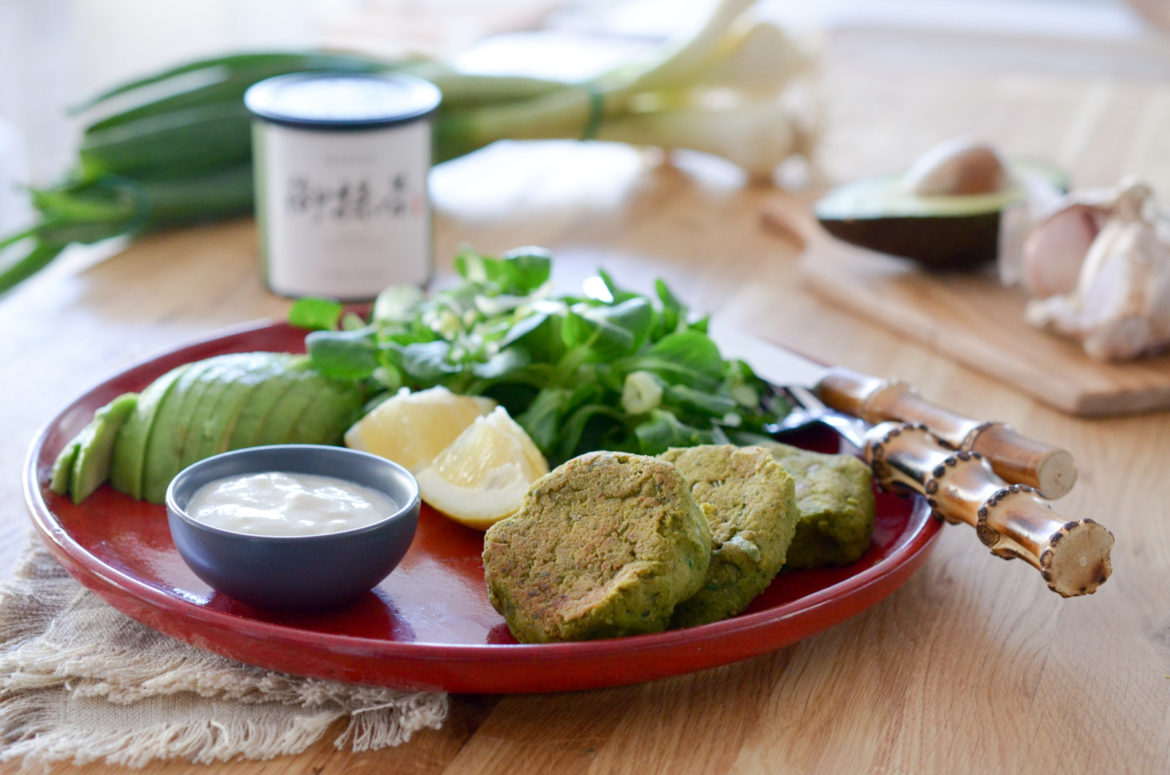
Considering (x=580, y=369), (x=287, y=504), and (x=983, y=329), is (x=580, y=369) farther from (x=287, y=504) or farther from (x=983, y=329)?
(x=983, y=329)

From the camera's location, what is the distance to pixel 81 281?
1929mm

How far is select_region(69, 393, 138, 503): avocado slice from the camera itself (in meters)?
1.15

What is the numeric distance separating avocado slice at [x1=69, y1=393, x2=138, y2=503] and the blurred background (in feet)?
5.03

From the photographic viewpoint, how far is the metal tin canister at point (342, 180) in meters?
1.69

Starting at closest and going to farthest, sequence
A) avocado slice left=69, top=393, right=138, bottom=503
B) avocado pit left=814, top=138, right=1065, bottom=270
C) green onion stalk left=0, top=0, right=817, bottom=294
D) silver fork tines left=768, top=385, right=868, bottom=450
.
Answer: avocado slice left=69, top=393, right=138, bottom=503 < silver fork tines left=768, top=385, right=868, bottom=450 < avocado pit left=814, top=138, right=1065, bottom=270 < green onion stalk left=0, top=0, right=817, bottom=294

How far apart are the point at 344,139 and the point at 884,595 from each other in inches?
40.7

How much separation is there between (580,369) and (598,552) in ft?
1.29

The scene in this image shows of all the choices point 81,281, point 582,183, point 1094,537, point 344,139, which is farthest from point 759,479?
point 582,183

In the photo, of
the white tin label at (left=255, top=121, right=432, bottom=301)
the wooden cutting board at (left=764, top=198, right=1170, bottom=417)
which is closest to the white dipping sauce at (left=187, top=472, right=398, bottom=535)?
the white tin label at (left=255, top=121, right=432, bottom=301)

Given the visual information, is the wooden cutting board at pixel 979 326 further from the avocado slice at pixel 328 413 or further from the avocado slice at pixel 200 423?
the avocado slice at pixel 200 423

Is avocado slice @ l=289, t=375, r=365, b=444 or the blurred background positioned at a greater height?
avocado slice @ l=289, t=375, r=365, b=444

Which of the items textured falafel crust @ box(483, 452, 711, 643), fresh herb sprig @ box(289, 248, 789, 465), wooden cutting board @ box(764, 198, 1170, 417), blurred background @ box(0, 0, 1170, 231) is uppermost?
textured falafel crust @ box(483, 452, 711, 643)

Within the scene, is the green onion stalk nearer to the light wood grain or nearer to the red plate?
the light wood grain

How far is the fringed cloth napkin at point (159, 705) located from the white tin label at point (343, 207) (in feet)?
2.81
